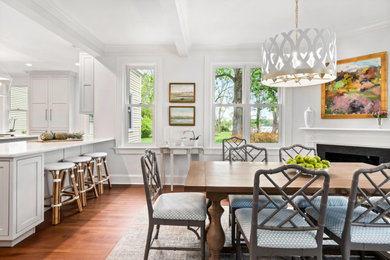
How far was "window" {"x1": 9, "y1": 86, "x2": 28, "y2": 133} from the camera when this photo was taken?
22.1 ft

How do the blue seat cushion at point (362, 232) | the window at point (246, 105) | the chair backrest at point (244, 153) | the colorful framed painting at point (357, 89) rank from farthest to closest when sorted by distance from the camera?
the window at point (246, 105) → the colorful framed painting at point (357, 89) → the chair backrest at point (244, 153) → the blue seat cushion at point (362, 232)

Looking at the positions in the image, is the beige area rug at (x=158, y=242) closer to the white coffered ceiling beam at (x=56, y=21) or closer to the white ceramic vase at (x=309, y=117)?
the white ceramic vase at (x=309, y=117)

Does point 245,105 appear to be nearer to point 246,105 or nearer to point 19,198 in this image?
point 246,105

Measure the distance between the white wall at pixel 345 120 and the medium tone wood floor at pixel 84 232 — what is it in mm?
3261

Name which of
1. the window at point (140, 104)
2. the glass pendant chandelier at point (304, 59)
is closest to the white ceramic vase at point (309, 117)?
the glass pendant chandelier at point (304, 59)

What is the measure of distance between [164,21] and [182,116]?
173 cm

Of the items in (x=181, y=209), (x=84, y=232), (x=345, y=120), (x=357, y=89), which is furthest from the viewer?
(x=345, y=120)

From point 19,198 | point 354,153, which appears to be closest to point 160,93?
point 19,198

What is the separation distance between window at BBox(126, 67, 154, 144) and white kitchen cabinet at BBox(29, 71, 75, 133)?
8.33ft

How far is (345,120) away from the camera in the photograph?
3848 mm

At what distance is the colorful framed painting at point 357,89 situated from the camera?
3.48m

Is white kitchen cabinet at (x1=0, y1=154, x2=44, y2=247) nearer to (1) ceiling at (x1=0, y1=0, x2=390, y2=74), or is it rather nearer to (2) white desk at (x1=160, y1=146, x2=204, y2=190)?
(1) ceiling at (x1=0, y1=0, x2=390, y2=74)

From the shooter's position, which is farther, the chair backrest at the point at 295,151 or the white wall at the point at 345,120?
the white wall at the point at 345,120

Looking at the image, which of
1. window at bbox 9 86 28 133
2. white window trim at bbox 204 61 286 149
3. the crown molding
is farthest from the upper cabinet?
the crown molding
